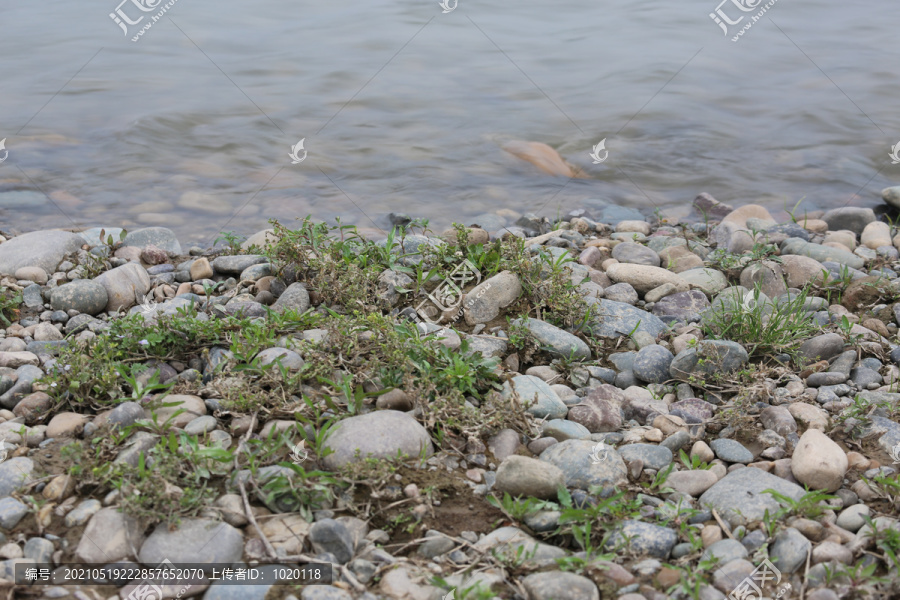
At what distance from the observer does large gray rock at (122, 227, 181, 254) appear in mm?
4758

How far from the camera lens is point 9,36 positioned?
1055 cm

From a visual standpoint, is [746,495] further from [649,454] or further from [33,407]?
[33,407]

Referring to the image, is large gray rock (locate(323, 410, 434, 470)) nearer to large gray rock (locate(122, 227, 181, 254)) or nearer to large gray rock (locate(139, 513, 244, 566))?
large gray rock (locate(139, 513, 244, 566))

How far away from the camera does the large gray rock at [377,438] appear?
2617 mm

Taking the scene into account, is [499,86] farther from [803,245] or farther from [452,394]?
[452,394]

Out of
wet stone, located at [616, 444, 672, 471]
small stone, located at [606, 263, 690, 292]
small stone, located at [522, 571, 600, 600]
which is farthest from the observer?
small stone, located at [606, 263, 690, 292]

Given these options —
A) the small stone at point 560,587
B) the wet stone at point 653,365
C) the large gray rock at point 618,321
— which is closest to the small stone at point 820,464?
the wet stone at point 653,365

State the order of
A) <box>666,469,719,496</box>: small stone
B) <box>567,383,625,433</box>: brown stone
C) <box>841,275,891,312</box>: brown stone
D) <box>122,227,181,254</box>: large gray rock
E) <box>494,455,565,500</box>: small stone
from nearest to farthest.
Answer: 1. <box>494,455,565,500</box>: small stone
2. <box>666,469,719,496</box>: small stone
3. <box>567,383,625,433</box>: brown stone
4. <box>841,275,891,312</box>: brown stone
5. <box>122,227,181,254</box>: large gray rock

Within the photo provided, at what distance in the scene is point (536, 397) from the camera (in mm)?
2938

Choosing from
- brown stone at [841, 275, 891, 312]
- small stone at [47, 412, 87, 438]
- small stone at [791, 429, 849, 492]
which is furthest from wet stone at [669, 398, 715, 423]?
small stone at [47, 412, 87, 438]

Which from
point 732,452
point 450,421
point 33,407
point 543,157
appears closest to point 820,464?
point 732,452

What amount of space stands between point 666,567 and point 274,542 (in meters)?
1.29

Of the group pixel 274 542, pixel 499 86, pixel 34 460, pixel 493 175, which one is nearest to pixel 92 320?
pixel 34 460

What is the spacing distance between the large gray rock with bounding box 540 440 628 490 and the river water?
346 cm
